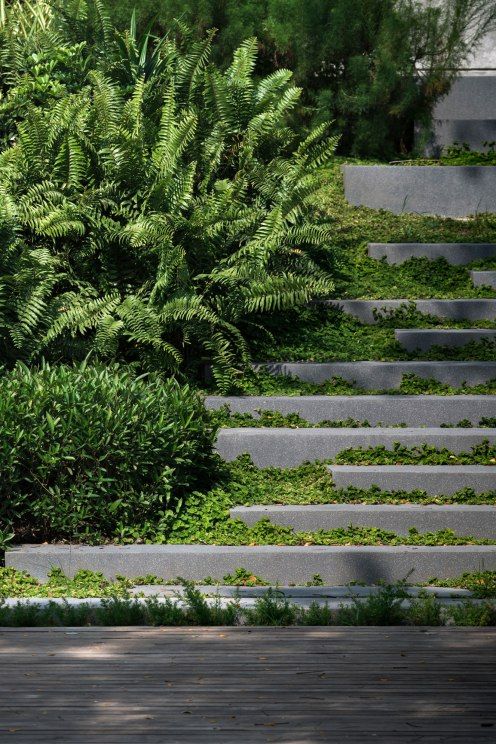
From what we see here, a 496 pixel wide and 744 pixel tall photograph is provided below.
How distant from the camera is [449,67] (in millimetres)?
10586

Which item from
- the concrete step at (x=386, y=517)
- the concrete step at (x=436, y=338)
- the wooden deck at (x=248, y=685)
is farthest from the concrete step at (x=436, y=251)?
the wooden deck at (x=248, y=685)

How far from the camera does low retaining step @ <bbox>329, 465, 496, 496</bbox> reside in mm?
6094

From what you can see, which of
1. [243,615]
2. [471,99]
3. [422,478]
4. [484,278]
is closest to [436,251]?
[484,278]

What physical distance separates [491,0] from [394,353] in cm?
517

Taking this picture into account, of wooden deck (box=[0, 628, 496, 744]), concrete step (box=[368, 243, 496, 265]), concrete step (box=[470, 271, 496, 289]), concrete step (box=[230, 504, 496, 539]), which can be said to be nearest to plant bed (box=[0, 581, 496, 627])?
wooden deck (box=[0, 628, 496, 744])

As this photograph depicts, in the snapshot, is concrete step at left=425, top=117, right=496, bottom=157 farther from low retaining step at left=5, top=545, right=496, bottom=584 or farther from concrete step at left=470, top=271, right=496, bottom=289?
low retaining step at left=5, top=545, right=496, bottom=584

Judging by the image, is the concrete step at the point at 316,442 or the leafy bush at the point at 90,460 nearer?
the leafy bush at the point at 90,460

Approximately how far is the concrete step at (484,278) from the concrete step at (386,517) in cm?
299

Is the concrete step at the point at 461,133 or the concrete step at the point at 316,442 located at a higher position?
the concrete step at the point at 461,133

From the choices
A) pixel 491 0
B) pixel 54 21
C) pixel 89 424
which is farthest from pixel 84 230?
pixel 491 0

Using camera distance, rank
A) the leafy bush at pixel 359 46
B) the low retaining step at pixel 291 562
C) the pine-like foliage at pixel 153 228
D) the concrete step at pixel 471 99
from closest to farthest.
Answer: the low retaining step at pixel 291 562 < the pine-like foliage at pixel 153 228 < the leafy bush at pixel 359 46 < the concrete step at pixel 471 99

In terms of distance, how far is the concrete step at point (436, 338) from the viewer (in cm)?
762

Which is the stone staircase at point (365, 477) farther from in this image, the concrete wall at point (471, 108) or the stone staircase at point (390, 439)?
the concrete wall at point (471, 108)

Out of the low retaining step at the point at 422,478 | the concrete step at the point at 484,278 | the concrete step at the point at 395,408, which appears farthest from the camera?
the concrete step at the point at 484,278
